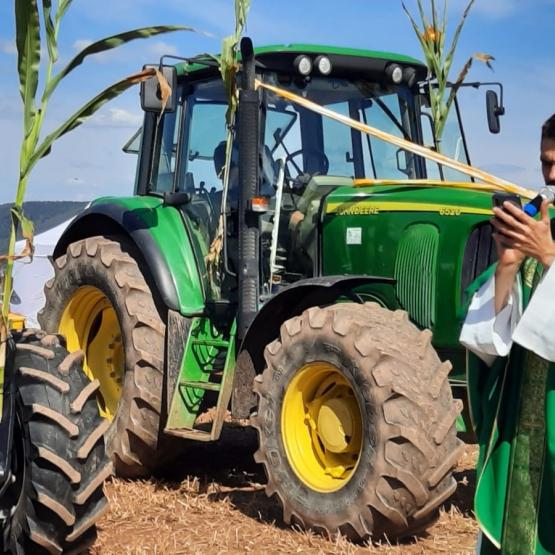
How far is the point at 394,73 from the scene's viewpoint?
19.7ft

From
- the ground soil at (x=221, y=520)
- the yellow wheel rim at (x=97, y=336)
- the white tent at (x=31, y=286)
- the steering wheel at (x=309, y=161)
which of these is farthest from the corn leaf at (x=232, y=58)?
the white tent at (x=31, y=286)

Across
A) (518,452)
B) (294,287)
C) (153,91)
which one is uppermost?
(153,91)

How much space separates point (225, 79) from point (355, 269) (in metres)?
1.21

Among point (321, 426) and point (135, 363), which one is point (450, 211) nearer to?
point (321, 426)

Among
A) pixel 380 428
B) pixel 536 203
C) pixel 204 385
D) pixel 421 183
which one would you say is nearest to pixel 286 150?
pixel 421 183

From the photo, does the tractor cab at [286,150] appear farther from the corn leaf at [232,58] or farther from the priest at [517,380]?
the priest at [517,380]

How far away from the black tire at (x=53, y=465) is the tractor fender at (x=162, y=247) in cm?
188

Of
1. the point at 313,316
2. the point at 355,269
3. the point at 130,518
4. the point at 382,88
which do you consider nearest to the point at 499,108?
the point at 382,88

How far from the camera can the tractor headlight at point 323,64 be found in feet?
18.7

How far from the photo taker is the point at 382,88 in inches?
240

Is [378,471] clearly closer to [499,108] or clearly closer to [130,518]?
[130,518]

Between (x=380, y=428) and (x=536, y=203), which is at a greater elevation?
(x=536, y=203)

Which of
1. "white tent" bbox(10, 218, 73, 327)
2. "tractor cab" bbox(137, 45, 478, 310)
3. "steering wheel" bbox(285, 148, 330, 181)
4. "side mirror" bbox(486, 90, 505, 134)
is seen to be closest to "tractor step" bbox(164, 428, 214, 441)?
"tractor cab" bbox(137, 45, 478, 310)

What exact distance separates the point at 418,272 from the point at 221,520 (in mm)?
1555
